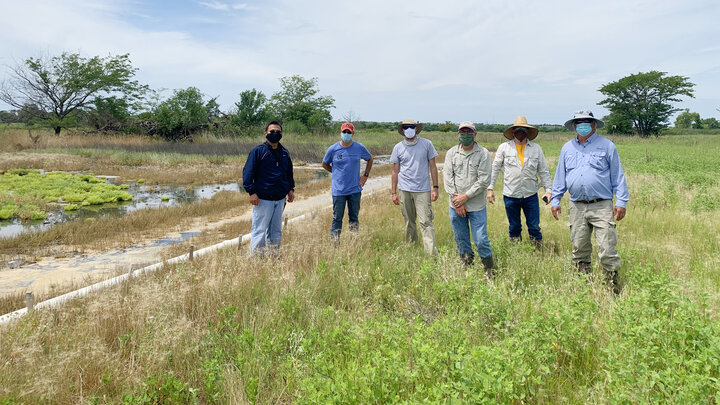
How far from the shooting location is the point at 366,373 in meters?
2.38

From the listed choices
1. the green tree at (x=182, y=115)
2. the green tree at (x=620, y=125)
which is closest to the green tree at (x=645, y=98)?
the green tree at (x=620, y=125)

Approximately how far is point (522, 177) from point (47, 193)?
15.9 metres

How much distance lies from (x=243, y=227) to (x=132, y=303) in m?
6.10

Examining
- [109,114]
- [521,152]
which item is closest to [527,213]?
[521,152]

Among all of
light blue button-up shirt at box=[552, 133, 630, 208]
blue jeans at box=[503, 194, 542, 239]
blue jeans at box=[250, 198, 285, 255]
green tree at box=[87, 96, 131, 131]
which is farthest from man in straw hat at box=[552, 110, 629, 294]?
green tree at box=[87, 96, 131, 131]

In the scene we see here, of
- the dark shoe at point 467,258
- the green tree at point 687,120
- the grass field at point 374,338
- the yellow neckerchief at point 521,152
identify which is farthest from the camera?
the green tree at point 687,120

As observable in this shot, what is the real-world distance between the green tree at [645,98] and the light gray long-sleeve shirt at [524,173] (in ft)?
225

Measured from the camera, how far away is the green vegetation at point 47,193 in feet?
39.9

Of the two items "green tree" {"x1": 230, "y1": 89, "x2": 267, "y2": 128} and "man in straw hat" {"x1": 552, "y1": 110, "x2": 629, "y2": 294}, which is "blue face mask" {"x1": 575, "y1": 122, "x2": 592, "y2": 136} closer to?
"man in straw hat" {"x1": 552, "y1": 110, "x2": 629, "y2": 294}

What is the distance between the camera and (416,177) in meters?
6.07

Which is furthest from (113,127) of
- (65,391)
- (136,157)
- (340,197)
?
(65,391)

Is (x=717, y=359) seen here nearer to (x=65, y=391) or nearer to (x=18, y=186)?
(x=65, y=391)

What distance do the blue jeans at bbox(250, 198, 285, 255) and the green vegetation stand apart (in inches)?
362

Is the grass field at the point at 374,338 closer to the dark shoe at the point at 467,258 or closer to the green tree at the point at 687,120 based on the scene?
the dark shoe at the point at 467,258
